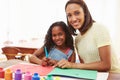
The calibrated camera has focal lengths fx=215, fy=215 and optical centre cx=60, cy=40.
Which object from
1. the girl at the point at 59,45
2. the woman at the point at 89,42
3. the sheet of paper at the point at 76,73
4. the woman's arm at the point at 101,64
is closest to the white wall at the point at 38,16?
the girl at the point at 59,45

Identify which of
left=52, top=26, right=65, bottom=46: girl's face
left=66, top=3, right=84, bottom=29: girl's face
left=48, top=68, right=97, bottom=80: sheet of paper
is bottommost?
left=48, top=68, right=97, bottom=80: sheet of paper

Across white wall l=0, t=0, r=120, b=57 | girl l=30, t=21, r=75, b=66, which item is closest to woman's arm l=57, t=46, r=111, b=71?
girl l=30, t=21, r=75, b=66

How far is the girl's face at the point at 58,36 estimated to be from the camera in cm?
174

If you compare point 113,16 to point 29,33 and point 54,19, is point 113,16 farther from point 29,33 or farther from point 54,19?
point 29,33

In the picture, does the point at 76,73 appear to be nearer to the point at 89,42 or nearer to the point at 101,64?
the point at 101,64

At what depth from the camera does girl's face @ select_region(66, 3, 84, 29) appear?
1419mm

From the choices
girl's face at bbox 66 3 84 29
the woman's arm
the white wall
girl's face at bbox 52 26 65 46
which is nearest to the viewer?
the woman's arm

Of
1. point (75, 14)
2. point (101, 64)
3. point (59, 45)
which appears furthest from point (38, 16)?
point (101, 64)

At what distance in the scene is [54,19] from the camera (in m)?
2.59

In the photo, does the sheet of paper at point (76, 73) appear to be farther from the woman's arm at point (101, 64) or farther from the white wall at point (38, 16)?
the white wall at point (38, 16)

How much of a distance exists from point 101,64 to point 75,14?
378mm

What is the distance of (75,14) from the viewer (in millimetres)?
1439

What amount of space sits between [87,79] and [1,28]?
1742mm

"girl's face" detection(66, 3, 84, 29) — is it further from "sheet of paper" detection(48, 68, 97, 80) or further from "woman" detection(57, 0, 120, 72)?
"sheet of paper" detection(48, 68, 97, 80)
